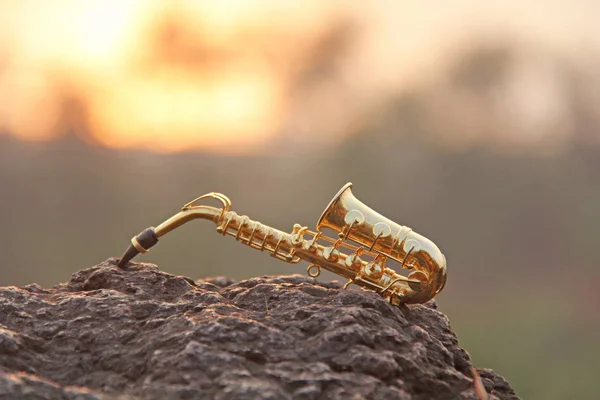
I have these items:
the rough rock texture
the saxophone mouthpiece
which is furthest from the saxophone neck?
the rough rock texture

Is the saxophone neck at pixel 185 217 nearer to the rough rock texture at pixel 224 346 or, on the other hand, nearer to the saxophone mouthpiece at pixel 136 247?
the saxophone mouthpiece at pixel 136 247

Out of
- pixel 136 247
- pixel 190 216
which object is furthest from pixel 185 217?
pixel 136 247

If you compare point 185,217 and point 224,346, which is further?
point 185,217

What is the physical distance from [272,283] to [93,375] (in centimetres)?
124

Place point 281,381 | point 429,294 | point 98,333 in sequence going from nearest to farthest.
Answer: point 281,381 → point 98,333 → point 429,294

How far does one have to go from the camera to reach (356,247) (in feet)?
14.0

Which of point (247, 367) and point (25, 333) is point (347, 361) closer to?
point (247, 367)

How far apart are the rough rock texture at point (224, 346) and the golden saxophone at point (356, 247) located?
8.2 inches

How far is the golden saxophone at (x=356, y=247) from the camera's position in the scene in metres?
4.09

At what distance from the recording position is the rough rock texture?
10.2ft

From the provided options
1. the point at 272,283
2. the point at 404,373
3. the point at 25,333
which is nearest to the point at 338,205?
A: the point at 272,283

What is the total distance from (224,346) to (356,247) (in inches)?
50.9

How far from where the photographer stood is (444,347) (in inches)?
149

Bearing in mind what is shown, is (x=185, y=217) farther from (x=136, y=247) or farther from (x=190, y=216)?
(x=136, y=247)
